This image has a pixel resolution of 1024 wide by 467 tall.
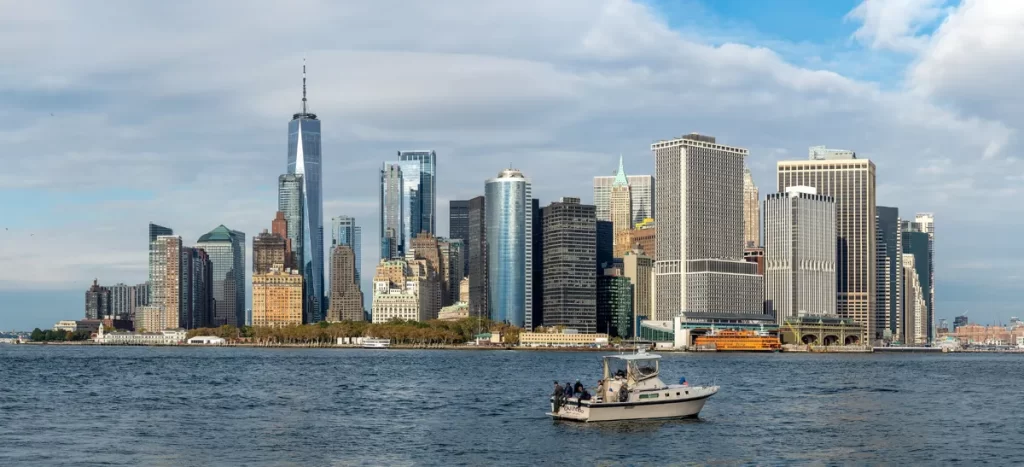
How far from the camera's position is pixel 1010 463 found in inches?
2480

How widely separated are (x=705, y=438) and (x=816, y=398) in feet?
129

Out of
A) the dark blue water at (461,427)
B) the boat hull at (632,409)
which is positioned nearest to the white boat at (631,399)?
the boat hull at (632,409)

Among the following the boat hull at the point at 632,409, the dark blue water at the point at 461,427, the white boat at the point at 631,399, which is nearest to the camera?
the dark blue water at the point at 461,427

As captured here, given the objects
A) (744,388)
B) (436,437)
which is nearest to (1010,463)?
(436,437)

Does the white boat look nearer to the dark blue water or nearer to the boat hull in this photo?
the boat hull

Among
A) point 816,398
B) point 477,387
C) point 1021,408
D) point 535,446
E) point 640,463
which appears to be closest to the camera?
point 640,463

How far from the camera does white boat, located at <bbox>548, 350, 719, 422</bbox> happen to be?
75.4 meters

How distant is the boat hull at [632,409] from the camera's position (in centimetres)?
7531

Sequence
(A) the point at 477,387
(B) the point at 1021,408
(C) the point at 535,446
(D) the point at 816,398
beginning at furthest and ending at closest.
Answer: (A) the point at 477,387 < (D) the point at 816,398 < (B) the point at 1021,408 < (C) the point at 535,446

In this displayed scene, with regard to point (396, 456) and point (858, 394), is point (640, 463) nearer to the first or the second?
point (396, 456)

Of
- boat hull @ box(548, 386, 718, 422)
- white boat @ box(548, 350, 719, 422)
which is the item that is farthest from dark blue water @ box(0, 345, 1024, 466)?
white boat @ box(548, 350, 719, 422)

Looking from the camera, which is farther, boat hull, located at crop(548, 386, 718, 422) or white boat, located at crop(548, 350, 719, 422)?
white boat, located at crop(548, 350, 719, 422)

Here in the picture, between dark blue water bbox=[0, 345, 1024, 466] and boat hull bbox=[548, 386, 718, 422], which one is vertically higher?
boat hull bbox=[548, 386, 718, 422]

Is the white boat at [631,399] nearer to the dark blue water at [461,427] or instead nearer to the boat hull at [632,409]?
the boat hull at [632,409]
